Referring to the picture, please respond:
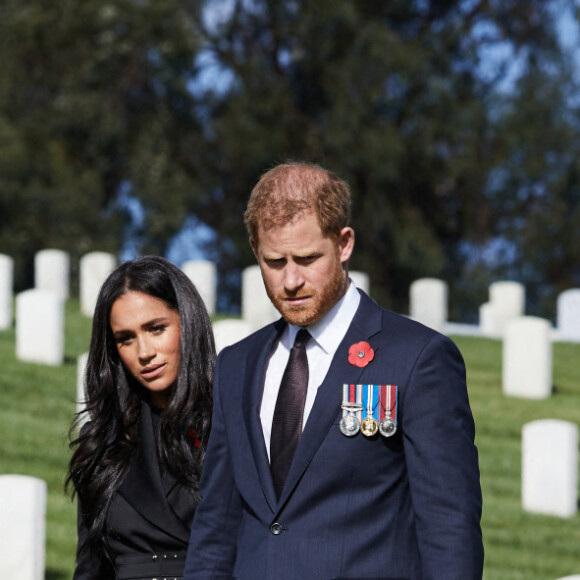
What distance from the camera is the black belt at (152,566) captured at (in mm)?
3686

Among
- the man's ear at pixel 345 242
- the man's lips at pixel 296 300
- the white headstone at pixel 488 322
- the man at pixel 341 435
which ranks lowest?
the man at pixel 341 435

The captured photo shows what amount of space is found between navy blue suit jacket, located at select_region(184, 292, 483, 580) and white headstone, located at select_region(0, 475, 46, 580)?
3190mm

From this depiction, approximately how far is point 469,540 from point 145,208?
72.5 feet

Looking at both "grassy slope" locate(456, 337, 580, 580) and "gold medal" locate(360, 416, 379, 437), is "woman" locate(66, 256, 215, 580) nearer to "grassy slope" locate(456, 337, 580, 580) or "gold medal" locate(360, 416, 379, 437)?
"gold medal" locate(360, 416, 379, 437)

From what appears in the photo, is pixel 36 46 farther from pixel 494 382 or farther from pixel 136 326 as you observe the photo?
pixel 136 326

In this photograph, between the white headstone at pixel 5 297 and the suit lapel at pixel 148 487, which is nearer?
the suit lapel at pixel 148 487

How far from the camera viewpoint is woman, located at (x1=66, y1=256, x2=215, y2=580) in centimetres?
374

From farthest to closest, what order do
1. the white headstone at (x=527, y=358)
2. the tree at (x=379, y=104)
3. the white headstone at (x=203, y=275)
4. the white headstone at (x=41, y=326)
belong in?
the tree at (x=379, y=104) < the white headstone at (x=203, y=275) < the white headstone at (x=527, y=358) < the white headstone at (x=41, y=326)

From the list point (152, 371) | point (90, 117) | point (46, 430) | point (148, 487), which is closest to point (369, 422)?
point (152, 371)

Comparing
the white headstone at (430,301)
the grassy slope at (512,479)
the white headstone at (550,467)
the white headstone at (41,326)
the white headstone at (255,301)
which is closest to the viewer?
the grassy slope at (512,479)

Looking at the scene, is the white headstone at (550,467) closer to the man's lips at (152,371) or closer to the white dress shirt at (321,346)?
the man's lips at (152,371)

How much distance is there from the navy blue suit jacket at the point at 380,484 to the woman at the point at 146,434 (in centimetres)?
91

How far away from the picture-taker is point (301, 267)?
8.97 ft

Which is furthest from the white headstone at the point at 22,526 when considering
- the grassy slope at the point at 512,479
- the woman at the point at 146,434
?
the grassy slope at the point at 512,479
